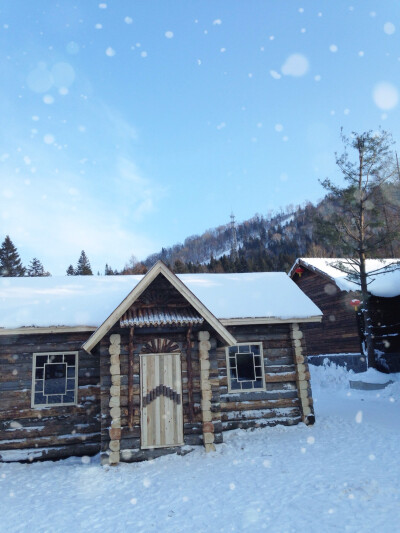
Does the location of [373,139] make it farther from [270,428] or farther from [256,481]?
[256,481]

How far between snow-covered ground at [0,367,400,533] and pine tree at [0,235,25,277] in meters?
54.4

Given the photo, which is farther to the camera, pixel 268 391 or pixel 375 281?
pixel 375 281

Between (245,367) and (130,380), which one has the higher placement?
(245,367)

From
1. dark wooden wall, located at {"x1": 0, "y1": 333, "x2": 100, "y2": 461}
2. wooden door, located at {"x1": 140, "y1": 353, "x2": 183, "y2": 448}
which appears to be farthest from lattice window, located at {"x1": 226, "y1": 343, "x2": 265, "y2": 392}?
dark wooden wall, located at {"x1": 0, "y1": 333, "x2": 100, "y2": 461}

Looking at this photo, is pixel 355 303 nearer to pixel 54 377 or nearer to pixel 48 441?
pixel 54 377

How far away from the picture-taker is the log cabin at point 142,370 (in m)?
10.3

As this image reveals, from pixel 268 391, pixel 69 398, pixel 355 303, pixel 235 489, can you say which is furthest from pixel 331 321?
pixel 235 489

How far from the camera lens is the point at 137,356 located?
1066cm

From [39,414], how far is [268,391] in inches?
277

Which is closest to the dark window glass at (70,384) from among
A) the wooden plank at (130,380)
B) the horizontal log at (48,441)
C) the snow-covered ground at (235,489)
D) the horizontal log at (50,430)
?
the horizontal log at (50,430)

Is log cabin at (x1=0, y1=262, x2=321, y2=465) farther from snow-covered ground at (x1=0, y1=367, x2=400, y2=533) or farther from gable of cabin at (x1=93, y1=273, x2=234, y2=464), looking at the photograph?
snow-covered ground at (x1=0, y1=367, x2=400, y2=533)

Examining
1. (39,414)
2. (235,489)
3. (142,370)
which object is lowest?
(235,489)

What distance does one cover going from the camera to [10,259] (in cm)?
5984

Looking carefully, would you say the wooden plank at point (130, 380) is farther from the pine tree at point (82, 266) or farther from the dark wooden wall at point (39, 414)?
the pine tree at point (82, 266)
